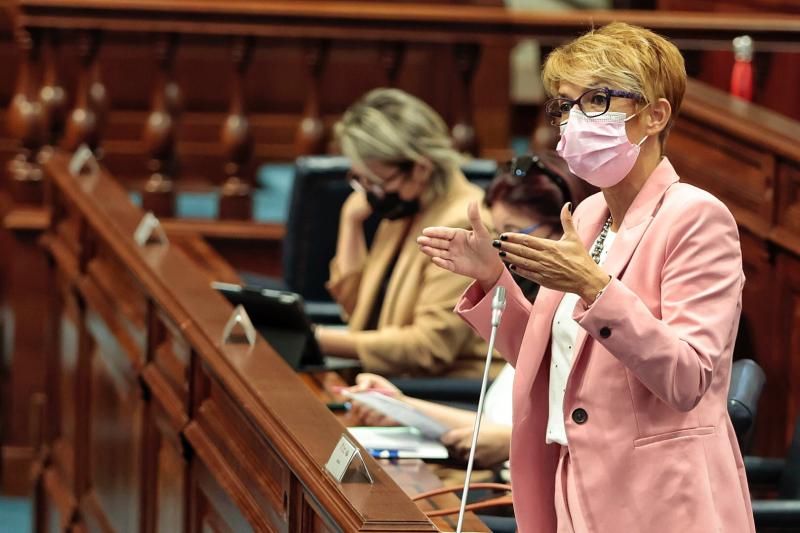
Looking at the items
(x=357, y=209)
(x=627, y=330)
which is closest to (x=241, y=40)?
(x=357, y=209)

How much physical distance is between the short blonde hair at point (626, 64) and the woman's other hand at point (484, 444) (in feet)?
3.90

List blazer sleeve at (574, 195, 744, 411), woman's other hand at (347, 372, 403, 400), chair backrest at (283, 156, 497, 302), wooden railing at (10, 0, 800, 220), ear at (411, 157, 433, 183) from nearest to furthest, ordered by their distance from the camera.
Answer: blazer sleeve at (574, 195, 744, 411)
woman's other hand at (347, 372, 403, 400)
ear at (411, 157, 433, 183)
chair backrest at (283, 156, 497, 302)
wooden railing at (10, 0, 800, 220)

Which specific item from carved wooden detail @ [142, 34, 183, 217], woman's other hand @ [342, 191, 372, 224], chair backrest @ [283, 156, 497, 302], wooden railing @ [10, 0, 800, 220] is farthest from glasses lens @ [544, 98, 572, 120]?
carved wooden detail @ [142, 34, 183, 217]

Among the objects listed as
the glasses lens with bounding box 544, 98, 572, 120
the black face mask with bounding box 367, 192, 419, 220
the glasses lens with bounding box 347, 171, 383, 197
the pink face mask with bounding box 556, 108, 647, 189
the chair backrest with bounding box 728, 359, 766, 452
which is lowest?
the chair backrest with bounding box 728, 359, 766, 452

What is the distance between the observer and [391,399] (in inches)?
122

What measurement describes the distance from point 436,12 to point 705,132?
1.40m

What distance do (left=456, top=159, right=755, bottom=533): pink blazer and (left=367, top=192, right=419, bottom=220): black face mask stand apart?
2.07 metres

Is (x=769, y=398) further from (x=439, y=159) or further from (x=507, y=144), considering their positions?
(x=507, y=144)

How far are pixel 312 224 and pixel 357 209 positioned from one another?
555mm

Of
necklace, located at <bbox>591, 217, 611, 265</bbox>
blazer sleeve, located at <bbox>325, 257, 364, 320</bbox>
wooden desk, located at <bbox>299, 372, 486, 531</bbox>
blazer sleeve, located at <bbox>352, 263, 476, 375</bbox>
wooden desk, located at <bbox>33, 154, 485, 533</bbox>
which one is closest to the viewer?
necklace, located at <bbox>591, 217, 611, 265</bbox>

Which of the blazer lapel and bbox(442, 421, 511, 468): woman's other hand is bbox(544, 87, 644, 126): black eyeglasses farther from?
bbox(442, 421, 511, 468): woman's other hand

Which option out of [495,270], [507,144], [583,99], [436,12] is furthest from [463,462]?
[507,144]

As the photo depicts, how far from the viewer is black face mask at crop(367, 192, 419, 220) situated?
13.6 ft

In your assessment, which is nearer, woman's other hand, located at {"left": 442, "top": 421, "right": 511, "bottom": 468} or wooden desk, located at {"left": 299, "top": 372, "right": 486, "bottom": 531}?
wooden desk, located at {"left": 299, "top": 372, "right": 486, "bottom": 531}
